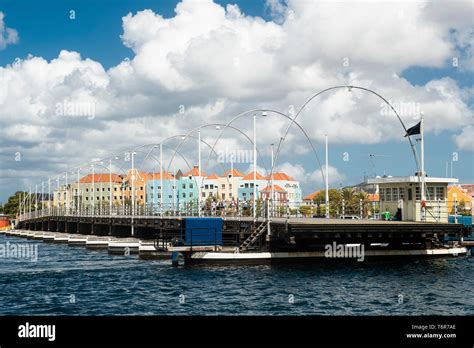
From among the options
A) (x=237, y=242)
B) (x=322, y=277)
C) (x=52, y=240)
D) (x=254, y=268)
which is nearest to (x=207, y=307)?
(x=322, y=277)

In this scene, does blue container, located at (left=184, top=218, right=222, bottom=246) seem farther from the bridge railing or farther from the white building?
the white building

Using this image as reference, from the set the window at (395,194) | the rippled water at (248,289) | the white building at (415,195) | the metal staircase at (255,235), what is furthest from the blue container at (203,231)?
the window at (395,194)

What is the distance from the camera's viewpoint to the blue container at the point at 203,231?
43188 millimetres

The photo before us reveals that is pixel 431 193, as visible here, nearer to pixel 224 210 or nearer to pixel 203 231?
pixel 203 231

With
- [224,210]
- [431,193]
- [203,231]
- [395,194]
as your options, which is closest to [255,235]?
[203,231]

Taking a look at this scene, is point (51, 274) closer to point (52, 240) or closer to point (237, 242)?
point (237, 242)

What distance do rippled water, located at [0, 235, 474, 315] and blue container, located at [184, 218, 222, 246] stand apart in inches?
93.7

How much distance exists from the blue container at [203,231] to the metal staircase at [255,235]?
1906 millimetres

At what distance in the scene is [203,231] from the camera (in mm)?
43656

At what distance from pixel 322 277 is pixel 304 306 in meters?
10.0

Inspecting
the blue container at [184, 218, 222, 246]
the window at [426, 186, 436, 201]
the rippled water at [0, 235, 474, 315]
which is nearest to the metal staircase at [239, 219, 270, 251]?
the blue container at [184, 218, 222, 246]

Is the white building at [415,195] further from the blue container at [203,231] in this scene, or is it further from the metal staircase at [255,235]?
the blue container at [203,231]

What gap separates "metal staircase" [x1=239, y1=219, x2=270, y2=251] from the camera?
145 feet

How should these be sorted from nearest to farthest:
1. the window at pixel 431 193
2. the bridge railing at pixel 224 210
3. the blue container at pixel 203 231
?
the blue container at pixel 203 231, the window at pixel 431 193, the bridge railing at pixel 224 210
